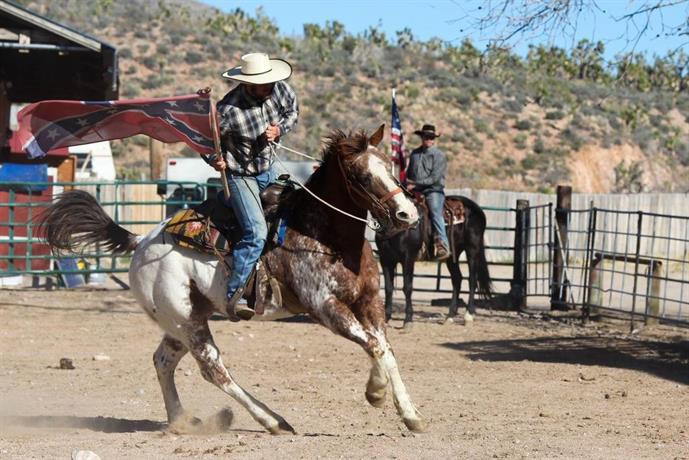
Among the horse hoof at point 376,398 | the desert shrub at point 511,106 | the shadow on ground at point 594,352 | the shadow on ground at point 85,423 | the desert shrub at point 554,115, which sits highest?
the desert shrub at point 511,106

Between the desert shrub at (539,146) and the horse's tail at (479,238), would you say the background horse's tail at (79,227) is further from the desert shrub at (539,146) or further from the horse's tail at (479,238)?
the desert shrub at (539,146)

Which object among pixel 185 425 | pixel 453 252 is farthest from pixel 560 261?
pixel 185 425

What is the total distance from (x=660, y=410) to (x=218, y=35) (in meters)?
59.0

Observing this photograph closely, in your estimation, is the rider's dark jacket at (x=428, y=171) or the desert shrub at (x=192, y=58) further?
the desert shrub at (x=192, y=58)

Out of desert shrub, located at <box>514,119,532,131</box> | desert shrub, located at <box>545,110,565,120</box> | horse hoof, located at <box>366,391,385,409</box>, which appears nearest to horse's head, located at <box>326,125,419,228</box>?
horse hoof, located at <box>366,391,385,409</box>

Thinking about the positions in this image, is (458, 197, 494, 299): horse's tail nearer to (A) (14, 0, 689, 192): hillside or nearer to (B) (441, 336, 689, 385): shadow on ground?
(B) (441, 336, 689, 385): shadow on ground

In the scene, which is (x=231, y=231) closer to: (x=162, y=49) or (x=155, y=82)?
(x=155, y=82)

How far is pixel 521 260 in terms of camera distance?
58.2 feet

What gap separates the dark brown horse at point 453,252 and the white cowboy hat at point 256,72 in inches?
299

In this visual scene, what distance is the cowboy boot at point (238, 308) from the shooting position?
745 cm

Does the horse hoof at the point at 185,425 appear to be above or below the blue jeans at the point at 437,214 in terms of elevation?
below

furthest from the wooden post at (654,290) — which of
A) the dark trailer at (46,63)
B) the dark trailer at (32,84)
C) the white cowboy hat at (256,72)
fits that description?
the dark trailer at (46,63)

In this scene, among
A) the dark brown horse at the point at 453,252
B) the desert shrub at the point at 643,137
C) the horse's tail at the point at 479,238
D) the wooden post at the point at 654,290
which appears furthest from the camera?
the desert shrub at the point at 643,137

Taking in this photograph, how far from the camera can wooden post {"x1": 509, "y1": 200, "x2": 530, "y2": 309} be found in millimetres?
17484
